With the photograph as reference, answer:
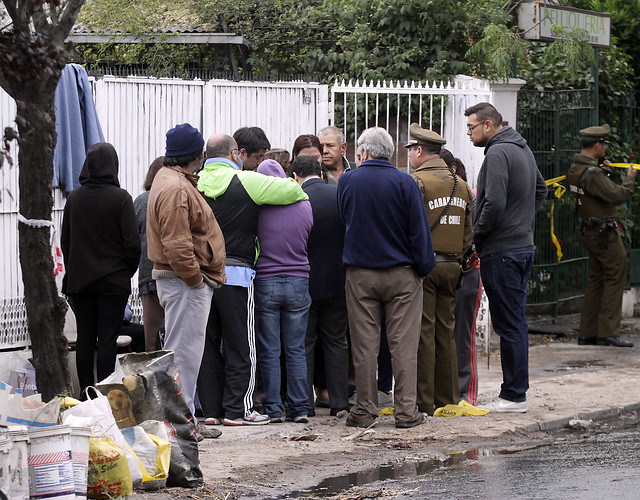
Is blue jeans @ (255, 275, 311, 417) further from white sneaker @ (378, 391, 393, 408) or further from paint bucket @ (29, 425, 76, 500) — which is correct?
paint bucket @ (29, 425, 76, 500)

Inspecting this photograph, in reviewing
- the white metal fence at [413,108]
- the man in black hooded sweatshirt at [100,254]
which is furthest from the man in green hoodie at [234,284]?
the white metal fence at [413,108]

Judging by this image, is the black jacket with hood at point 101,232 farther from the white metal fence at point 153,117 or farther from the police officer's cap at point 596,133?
the police officer's cap at point 596,133

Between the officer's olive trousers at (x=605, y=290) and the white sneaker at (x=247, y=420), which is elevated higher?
the officer's olive trousers at (x=605, y=290)

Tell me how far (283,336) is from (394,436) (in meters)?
1.23

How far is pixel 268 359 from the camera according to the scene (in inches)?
329

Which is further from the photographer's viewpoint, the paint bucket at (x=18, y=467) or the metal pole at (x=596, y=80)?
the metal pole at (x=596, y=80)

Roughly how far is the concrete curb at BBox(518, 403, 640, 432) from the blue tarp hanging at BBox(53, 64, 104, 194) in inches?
168

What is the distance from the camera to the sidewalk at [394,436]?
6.61 meters

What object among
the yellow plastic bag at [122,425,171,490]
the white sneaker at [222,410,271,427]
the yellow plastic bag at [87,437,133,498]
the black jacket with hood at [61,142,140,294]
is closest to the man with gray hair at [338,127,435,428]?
the white sneaker at [222,410,271,427]

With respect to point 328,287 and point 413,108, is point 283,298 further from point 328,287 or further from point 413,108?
point 413,108

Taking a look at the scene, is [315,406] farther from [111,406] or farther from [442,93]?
[442,93]

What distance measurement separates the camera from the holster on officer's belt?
40.4 ft

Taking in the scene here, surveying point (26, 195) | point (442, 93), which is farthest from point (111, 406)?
point (442, 93)

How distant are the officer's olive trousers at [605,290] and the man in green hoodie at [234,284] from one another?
5.45m
